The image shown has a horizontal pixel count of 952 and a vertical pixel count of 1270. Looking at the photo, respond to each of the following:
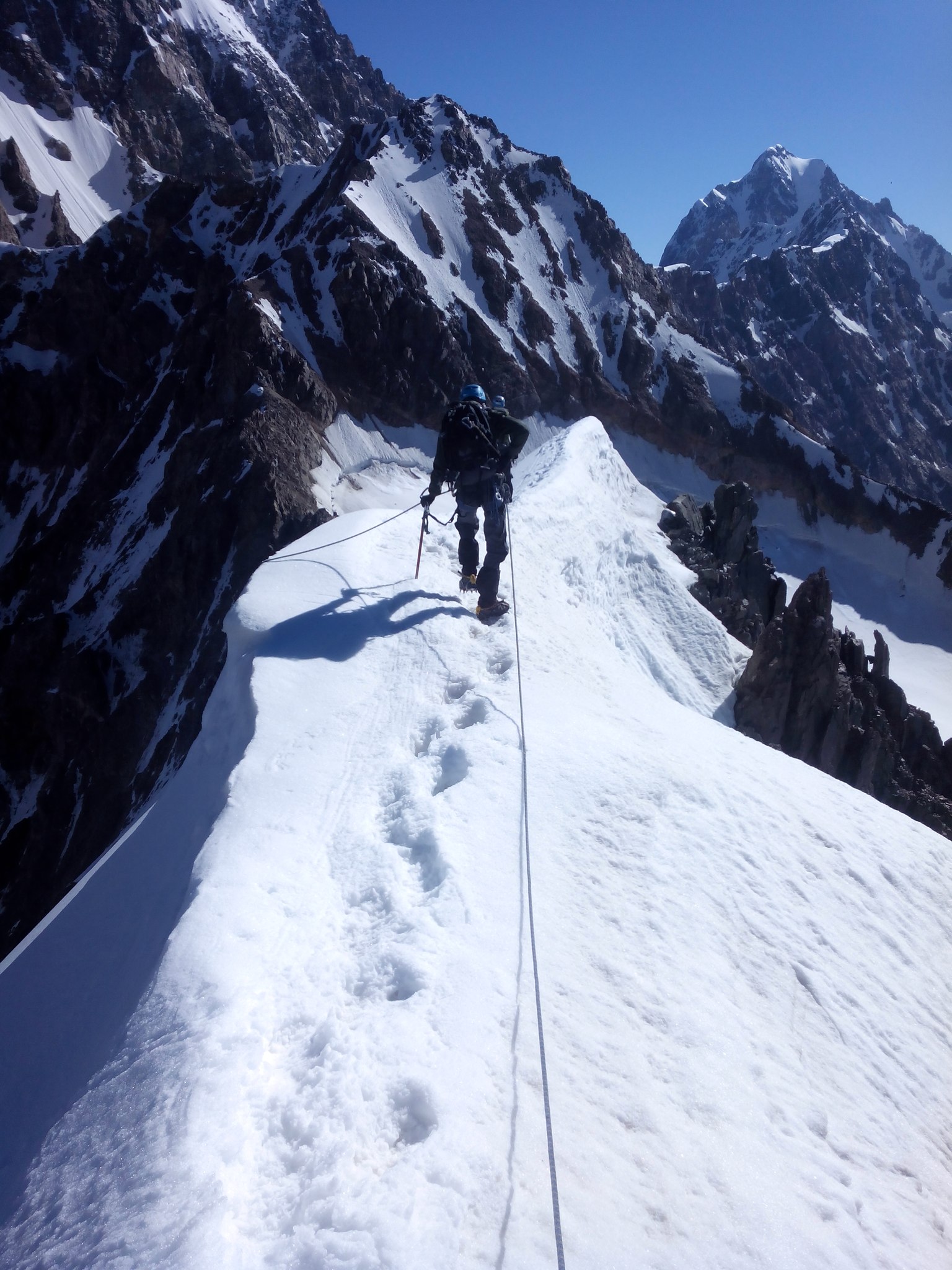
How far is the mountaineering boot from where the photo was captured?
28.4 ft

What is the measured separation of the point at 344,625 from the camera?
25.1 feet

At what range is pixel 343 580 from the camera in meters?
8.72

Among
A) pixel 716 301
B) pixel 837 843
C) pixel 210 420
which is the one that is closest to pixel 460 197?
pixel 210 420

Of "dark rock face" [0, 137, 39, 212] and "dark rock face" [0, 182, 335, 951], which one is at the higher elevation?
"dark rock face" [0, 137, 39, 212]

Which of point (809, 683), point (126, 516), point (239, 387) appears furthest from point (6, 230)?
point (809, 683)

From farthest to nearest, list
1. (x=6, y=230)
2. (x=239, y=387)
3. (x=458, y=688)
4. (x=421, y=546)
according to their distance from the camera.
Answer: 1. (x=6, y=230)
2. (x=239, y=387)
3. (x=421, y=546)
4. (x=458, y=688)

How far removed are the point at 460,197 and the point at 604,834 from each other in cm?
4486

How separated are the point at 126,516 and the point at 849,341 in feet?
453

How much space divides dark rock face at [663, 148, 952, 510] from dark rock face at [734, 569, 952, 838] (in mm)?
90483

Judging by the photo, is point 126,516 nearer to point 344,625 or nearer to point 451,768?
point 344,625

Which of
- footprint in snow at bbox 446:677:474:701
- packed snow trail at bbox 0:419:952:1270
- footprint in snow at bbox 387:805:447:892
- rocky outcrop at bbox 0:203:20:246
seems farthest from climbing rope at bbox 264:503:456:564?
rocky outcrop at bbox 0:203:20:246

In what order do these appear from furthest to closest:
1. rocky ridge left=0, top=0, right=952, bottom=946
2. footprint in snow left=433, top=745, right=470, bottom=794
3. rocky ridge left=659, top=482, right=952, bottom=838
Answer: rocky ridge left=0, top=0, right=952, bottom=946 → rocky ridge left=659, top=482, right=952, bottom=838 → footprint in snow left=433, top=745, right=470, bottom=794

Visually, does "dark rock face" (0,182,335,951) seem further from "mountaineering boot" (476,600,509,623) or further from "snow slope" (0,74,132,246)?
"snow slope" (0,74,132,246)

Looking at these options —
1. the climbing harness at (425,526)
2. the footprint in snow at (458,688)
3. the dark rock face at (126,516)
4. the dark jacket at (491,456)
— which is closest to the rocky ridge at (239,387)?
the dark rock face at (126,516)
